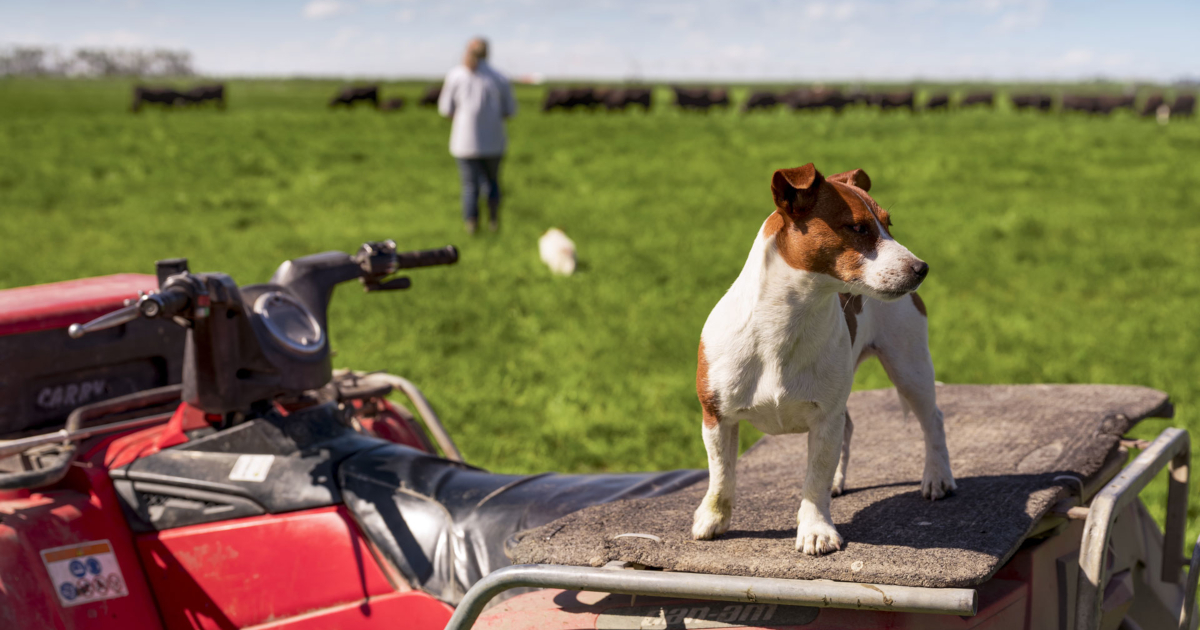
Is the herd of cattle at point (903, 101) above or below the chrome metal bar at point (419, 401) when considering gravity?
above

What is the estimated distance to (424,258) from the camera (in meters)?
2.89

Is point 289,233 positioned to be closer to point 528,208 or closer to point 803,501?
point 528,208

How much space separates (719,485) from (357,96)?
4800 cm

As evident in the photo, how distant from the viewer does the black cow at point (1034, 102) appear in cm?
4522

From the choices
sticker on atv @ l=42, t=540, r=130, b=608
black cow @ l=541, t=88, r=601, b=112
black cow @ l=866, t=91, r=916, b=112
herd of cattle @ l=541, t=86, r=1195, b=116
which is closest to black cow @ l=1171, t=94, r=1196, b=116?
herd of cattle @ l=541, t=86, r=1195, b=116

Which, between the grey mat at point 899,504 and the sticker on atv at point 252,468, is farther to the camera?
the sticker on atv at point 252,468

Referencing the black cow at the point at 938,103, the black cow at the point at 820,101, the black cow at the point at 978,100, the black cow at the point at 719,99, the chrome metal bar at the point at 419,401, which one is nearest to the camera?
the chrome metal bar at the point at 419,401

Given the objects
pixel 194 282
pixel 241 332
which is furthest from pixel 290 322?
pixel 194 282

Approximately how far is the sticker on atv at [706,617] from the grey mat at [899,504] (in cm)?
11

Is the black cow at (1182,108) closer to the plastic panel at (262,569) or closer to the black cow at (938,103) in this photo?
the black cow at (938,103)

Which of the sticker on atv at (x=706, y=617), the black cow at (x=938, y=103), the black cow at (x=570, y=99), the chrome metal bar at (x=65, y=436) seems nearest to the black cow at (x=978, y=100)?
the black cow at (x=938, y=103)

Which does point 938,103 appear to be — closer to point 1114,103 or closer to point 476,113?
point 1114,103

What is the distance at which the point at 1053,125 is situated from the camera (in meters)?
26.3

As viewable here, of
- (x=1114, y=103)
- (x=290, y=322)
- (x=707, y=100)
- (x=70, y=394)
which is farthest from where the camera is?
(x=707, y=100)
